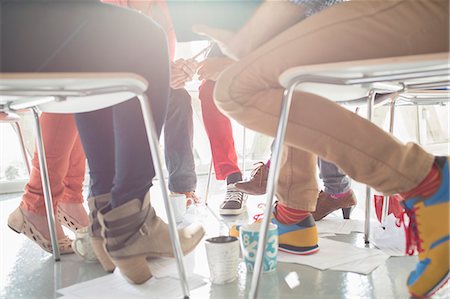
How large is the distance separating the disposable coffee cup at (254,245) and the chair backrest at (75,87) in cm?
43

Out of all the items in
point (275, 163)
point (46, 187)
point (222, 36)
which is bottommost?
point (46, 187)

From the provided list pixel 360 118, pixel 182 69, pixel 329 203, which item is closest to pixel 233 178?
pixel 329 203

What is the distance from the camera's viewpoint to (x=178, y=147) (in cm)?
193

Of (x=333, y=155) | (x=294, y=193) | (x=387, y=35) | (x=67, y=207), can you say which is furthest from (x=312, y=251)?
(x=67, y=207)

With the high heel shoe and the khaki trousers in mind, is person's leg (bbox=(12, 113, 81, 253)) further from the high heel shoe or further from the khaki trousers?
the khaki trousers

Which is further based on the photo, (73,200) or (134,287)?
(73,200)

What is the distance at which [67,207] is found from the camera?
4.40 feet

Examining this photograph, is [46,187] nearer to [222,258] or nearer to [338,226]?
[222,258]

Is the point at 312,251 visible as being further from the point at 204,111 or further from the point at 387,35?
the point at 204,111

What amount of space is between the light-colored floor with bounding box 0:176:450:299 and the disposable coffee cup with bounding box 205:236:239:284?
2 centimetres

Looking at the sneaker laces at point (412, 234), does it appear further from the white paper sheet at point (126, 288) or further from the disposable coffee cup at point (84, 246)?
the disposable coffee cup at point (84, 246)

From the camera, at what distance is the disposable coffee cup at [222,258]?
93 cm

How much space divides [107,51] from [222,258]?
0.52 metres

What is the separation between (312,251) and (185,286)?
449mm
